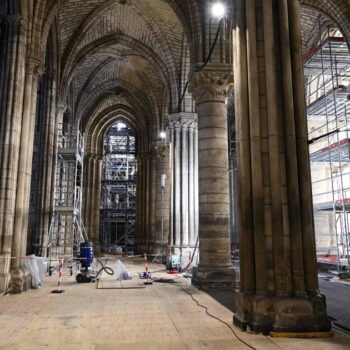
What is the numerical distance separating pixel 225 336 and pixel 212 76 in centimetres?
733

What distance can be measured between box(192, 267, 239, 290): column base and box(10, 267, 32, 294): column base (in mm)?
4244

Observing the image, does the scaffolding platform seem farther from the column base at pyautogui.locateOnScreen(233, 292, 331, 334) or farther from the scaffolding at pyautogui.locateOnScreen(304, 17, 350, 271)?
the column base at pyautogui.locateOnScreen(233, 292, 331, 334)

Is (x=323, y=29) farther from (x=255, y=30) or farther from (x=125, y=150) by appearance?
(x=125, y=150)

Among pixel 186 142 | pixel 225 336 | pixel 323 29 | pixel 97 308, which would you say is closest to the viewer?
pixel 225 336

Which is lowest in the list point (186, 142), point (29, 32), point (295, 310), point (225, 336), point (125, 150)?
point (225, 336)

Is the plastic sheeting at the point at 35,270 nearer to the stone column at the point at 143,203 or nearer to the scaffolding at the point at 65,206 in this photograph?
the scaffolding at the point at 65,206

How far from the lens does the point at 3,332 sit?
4.96m

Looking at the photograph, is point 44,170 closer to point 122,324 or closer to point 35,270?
point 35,270

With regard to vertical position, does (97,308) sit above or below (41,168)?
→ below

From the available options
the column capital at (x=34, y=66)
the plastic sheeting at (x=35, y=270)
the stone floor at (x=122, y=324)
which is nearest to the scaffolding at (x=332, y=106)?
the stone floor at (x=122, y=324)

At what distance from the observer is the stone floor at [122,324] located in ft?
14.5

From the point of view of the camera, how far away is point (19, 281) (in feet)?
28.3

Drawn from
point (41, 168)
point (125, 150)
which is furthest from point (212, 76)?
point (125, 150)

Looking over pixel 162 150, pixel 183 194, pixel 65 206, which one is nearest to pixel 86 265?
pixel 183 194
